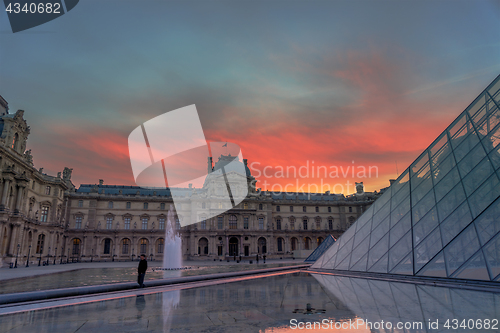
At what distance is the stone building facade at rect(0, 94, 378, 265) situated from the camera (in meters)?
39.8

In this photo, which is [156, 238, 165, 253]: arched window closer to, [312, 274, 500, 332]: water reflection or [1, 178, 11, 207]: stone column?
[1, 178, 11, 207]: stone column

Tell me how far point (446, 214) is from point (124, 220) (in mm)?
60454

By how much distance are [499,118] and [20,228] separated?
4962cm

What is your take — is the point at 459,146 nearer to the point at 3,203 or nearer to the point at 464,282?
the point at 464,282

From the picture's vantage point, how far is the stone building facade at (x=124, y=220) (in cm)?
3981

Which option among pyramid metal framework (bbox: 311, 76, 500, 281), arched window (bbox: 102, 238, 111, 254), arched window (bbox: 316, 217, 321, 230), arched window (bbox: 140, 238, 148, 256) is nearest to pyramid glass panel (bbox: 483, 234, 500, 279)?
pyramid metal framework (bbox: 311, 76, 500, 281)

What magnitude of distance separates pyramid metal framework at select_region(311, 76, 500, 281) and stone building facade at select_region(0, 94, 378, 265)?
41065 millimetres

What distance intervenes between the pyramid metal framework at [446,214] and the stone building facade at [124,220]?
4107 centimetres

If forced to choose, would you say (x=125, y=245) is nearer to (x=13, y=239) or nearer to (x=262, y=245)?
(x=13, y=239)

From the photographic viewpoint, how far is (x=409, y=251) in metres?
14.0

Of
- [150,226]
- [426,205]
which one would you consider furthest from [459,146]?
[150,226]

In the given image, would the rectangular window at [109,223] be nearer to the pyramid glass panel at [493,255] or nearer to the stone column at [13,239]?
the stone column at [13,239]

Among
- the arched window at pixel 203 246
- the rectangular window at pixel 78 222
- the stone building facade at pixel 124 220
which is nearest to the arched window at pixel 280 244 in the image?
the stone building facade at pixel 124 220

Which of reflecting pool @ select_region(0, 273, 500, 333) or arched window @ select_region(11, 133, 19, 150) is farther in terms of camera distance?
arched window @ select_region(11, 133, 19, 150)
